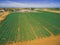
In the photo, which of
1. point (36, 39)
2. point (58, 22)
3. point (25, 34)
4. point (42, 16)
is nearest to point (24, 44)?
point (36, 39)

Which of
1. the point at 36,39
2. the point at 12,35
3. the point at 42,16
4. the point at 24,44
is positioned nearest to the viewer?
the point at 24,44

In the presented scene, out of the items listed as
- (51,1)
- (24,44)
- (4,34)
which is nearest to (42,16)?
(51,1)

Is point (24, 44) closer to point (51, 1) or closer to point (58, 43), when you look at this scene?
point (58, 43)

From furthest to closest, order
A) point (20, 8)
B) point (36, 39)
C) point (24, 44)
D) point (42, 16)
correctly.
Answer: point (42, 16) → point (20, 8) → point (36, 39) → point (24, 44)

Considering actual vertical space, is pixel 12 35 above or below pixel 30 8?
below

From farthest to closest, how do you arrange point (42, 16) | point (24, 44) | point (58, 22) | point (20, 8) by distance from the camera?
1. point (42, 16)
2. point (58, 22)
3. point (20, 8)
4. point (24, 44)

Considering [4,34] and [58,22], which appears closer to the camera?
[4,34]

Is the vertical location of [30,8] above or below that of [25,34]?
above

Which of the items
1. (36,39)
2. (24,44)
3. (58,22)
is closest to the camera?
(24,44)

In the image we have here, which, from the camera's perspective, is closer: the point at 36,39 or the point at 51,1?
the point at 36,39
